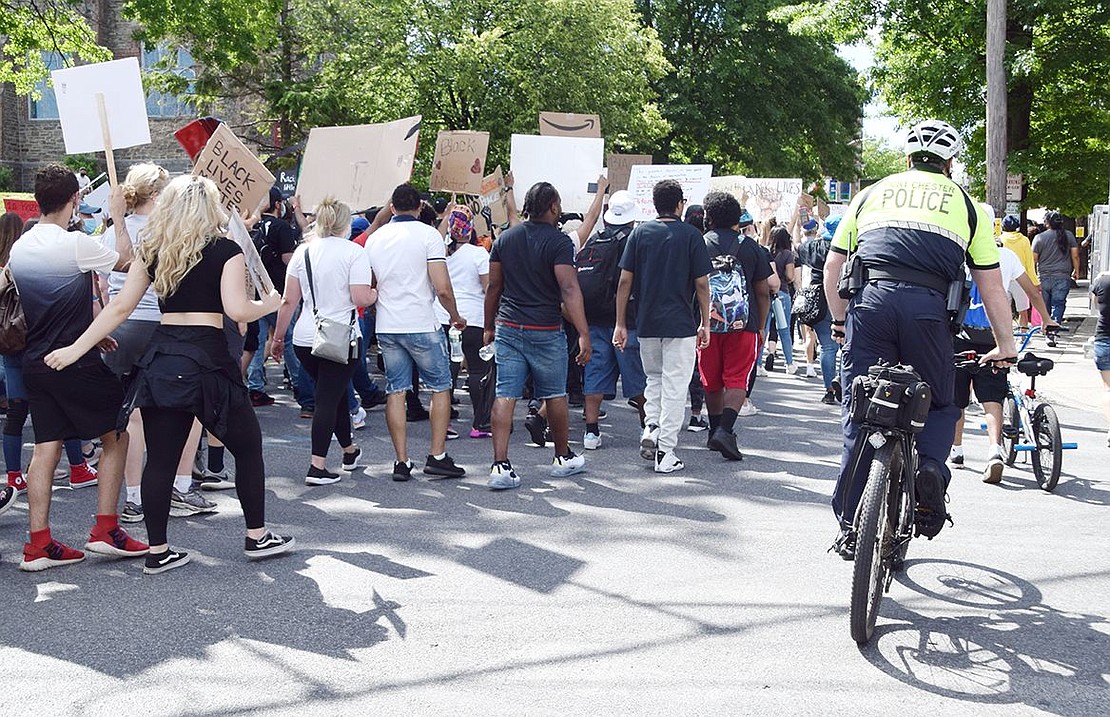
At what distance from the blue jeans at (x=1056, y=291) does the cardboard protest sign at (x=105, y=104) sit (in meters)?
16.3

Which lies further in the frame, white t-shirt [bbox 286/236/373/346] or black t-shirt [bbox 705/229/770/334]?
black t-shirt [bbox 705/229/770/334]

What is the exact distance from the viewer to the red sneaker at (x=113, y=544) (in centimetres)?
625

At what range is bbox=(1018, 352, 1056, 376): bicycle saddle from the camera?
6.93 m

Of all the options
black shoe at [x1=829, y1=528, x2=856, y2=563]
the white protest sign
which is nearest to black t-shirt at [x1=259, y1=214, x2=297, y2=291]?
the white protest sign

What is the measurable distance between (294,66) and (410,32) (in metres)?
6.66

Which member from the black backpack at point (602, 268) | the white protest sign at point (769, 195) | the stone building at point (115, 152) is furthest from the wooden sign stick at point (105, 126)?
the stone building at point (115, 152)

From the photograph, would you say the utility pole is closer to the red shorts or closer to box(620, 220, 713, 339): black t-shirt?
the red shorts

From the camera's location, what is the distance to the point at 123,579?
595 cm

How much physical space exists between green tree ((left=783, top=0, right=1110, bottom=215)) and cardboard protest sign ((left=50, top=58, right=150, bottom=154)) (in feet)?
62.2

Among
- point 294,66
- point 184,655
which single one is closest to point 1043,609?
point 184,655

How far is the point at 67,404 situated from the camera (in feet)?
20.1

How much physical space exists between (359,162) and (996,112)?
11.8 m

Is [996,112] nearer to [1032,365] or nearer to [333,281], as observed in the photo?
[1032,365]

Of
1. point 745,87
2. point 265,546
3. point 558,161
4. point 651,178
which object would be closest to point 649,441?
point 265,546
